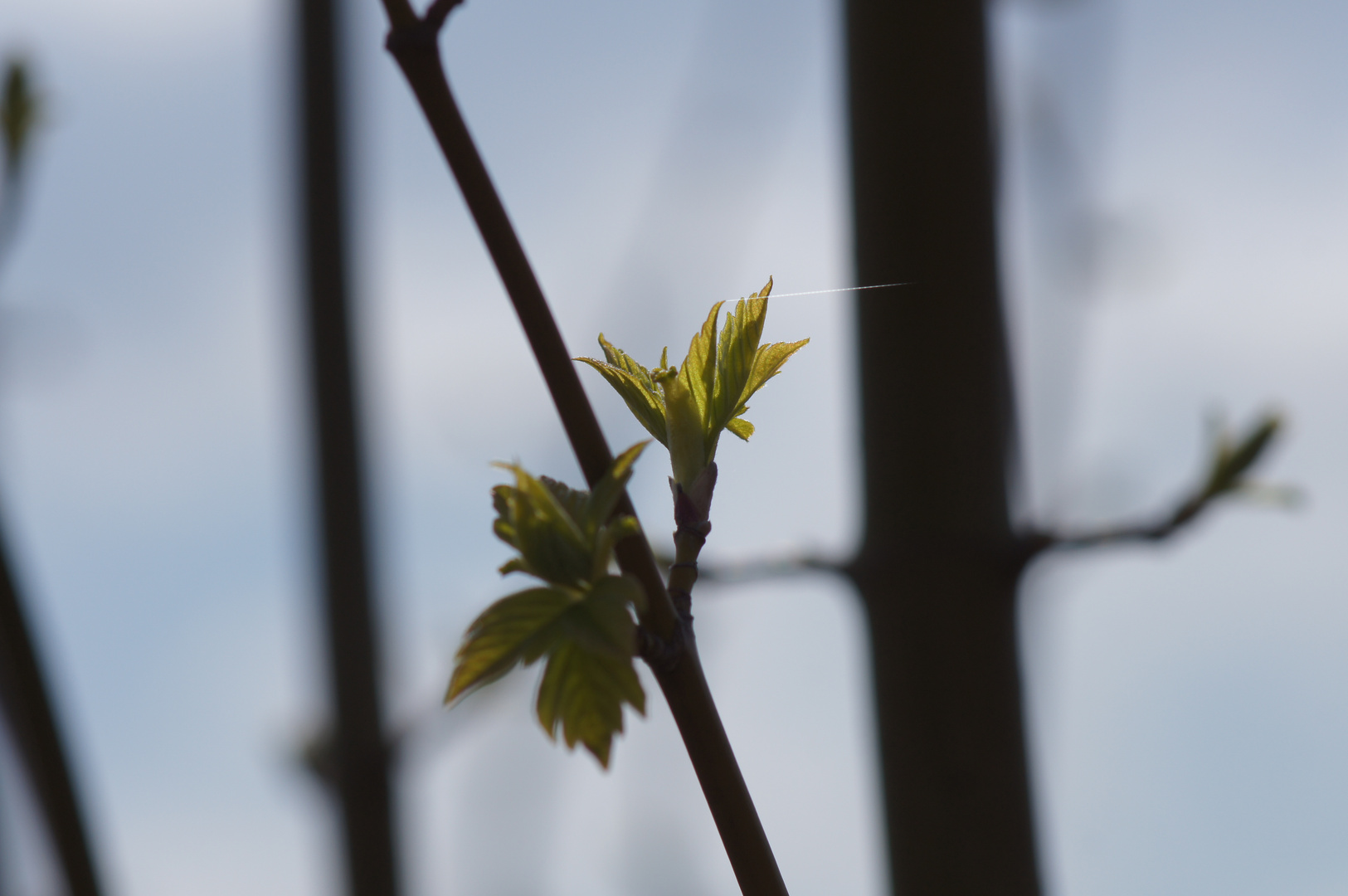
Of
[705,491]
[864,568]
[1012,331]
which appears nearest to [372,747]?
[864,568]

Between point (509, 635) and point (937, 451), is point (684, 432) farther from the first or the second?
point (937, 451)

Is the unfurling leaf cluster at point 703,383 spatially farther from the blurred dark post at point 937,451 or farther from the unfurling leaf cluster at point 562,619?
the blurred dark post at point 937,451

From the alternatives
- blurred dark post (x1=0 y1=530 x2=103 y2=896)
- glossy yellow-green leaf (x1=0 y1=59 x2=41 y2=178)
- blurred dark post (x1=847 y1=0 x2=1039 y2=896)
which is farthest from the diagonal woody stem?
glossy yellow-green leaf (x1=0 y1=59 x2=41 y2=178)

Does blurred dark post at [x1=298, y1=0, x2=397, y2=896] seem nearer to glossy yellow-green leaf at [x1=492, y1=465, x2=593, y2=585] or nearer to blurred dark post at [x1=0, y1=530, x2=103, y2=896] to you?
blurred dark post at [x1=0, y1=530, x2=103, y2=896]

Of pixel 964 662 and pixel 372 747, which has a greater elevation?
pixel 964 662

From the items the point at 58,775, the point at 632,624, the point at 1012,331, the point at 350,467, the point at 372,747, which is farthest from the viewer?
the point at 350,467

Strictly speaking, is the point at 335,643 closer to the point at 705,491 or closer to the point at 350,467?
the point at 350,467
